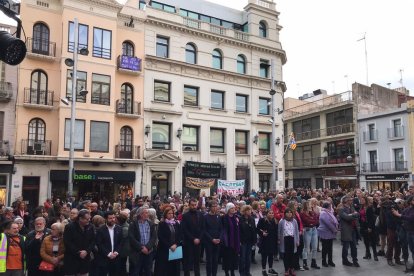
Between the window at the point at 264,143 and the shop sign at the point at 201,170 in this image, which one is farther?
the window at the point at 264,143

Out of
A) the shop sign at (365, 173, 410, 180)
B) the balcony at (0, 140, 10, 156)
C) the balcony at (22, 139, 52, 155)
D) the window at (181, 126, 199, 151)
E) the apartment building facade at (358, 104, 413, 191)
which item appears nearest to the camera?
the balcony at (0, 140, 10, 156)

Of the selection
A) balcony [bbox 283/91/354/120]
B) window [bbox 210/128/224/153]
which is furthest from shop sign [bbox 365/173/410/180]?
window [bbox 210/128/224/153]

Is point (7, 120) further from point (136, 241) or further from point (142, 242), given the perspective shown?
point (136, 241)

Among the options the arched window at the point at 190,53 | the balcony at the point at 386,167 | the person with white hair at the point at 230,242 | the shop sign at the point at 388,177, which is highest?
the arched window at the point at 190,53

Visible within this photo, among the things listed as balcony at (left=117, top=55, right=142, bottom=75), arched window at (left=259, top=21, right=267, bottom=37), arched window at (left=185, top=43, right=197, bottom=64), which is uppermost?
arched window at (left=259, top=21, right=267, bottom=37)

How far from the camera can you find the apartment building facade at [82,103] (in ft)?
71.9

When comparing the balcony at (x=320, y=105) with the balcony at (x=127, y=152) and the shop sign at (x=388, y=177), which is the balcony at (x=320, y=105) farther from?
the balcony at (x=127, y=152)

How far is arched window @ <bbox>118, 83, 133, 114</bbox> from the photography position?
25.1 m

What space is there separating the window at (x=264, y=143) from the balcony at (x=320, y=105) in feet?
48.6

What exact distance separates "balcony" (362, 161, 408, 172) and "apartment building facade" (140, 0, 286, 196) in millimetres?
12829

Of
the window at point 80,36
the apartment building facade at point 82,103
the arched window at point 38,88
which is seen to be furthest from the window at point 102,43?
the arched window at point 38,88

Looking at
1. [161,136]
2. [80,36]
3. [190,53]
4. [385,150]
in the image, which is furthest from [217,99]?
[385,150]

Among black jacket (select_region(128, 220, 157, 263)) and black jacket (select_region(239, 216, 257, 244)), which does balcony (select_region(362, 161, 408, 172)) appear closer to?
black jacket (select_region(239, 216, 257, 244))

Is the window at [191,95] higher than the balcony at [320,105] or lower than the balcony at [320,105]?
lower
